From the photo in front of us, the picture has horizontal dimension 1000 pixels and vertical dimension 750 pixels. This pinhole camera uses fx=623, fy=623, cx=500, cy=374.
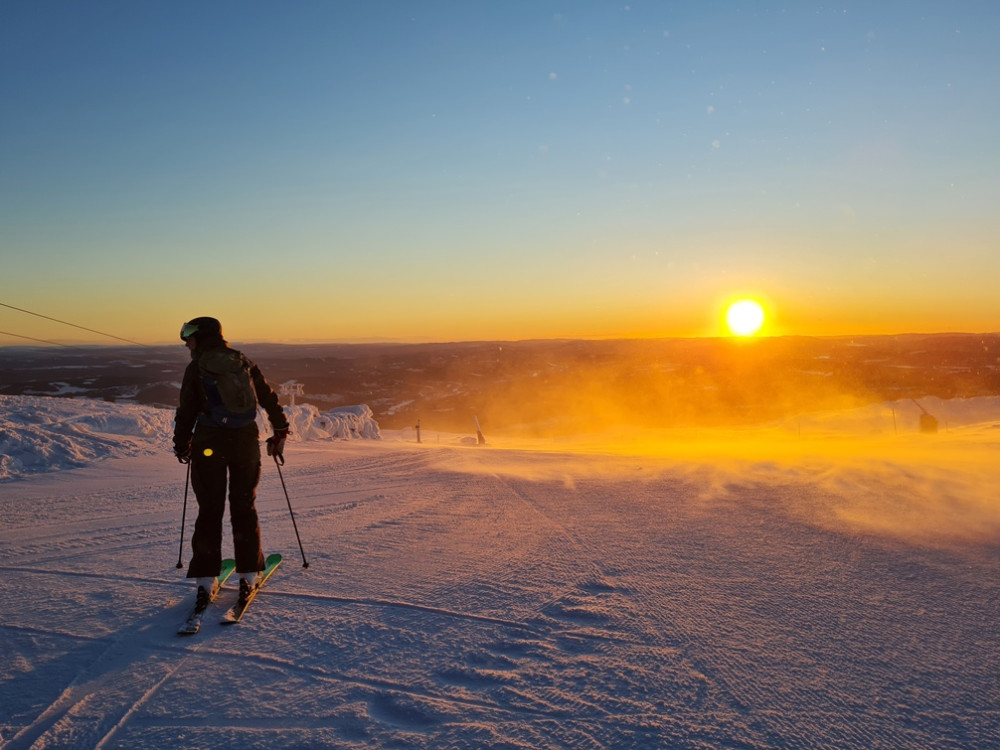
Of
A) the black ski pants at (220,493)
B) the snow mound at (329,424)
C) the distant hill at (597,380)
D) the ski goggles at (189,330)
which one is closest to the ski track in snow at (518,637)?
the black ski pants at (220,493)

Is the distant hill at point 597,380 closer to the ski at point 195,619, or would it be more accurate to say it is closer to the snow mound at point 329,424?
the snow mound at point 329,424

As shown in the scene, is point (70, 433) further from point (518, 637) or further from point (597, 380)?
point (597, 380)

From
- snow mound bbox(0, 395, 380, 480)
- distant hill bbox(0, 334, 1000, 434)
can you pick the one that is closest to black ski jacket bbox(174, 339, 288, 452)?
snow mound bbox(0, 395, 380, 480)

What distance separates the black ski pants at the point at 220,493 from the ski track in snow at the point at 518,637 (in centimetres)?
28

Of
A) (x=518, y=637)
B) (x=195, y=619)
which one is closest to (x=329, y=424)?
(x=195, y=619)

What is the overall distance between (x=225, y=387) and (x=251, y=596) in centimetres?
144

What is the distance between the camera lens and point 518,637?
3.56m

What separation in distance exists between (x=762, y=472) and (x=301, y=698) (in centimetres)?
773

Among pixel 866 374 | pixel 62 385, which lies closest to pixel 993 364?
pixel 866 374

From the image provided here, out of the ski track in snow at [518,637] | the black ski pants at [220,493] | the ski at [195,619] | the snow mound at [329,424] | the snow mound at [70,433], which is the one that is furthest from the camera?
→ the snow mound at [329,424]

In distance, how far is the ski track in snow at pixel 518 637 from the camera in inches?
105

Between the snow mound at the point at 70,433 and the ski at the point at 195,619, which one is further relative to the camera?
the snow mound at the point at 70,433

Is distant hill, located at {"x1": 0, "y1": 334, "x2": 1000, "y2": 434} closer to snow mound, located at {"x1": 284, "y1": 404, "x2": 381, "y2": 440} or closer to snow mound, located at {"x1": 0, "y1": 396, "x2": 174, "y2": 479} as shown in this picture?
snow mound, located at {"x1": 284, "y1": 404, "x2": 381, "y2": 440}

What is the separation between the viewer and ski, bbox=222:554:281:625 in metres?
3.91
